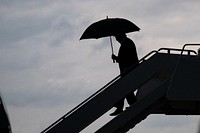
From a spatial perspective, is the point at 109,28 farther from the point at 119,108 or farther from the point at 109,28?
the point at 119,108

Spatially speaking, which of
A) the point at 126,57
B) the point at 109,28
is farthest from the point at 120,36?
the point at 126,57

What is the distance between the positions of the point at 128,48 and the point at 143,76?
1.12 meters

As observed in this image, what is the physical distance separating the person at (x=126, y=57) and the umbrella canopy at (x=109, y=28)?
0.72ft

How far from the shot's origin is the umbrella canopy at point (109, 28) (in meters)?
15.3

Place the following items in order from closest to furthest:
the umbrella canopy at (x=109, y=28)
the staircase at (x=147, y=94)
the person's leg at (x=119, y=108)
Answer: the staircase at (x=147, y=94), the person's leg at (x=119, y=108), the umbrella canopy at (x=109, y=28)

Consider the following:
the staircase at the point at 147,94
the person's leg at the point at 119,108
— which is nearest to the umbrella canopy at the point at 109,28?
the staircase at the point at 147,94

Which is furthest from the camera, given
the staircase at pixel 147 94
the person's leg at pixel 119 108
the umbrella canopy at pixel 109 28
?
the umbrella canopy at pixel 109 28

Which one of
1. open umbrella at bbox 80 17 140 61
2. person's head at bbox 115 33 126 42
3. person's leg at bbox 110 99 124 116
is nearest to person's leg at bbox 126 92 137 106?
person's leg at bbox 110 99 124 116

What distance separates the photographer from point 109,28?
50.0 feet

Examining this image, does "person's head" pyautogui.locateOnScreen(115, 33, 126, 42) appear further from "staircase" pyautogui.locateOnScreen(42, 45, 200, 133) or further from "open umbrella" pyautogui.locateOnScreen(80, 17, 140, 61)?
"staircase" pyautogui.locateOnScreen(42, 45, 200, 133)

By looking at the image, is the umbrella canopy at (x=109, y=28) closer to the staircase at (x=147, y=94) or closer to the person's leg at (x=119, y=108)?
the staircase at (x=147, y=94)

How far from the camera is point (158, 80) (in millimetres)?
15070

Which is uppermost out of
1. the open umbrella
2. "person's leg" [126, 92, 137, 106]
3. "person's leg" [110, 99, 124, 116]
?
the open umbrella

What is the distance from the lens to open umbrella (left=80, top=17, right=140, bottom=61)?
15.3m
